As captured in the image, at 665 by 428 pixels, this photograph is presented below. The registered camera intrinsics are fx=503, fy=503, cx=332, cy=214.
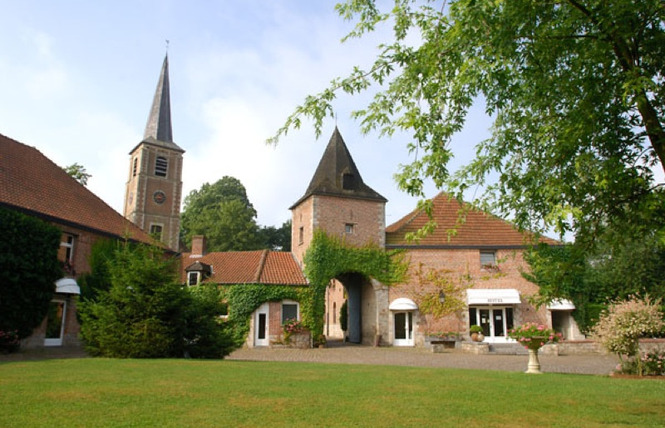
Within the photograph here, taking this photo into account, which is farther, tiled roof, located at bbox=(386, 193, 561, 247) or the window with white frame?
the window with white frame

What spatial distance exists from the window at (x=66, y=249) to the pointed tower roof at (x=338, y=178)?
12353 millimetres

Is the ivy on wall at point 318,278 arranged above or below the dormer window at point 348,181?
below

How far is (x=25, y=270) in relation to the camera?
1805 cm

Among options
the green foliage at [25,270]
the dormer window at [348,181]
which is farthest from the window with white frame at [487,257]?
the green foliage at [25,270]

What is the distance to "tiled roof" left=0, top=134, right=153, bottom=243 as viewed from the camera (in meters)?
19.7

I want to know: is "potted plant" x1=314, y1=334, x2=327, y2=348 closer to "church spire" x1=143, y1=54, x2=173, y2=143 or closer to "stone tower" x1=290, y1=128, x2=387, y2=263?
"stone tower" x1=290, y1=128, x2=387, y2=263

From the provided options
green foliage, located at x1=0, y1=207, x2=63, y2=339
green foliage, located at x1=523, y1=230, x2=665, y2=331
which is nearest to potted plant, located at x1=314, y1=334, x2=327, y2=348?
green foliage, located at x1=523, y1=230, x2=665, y2=331

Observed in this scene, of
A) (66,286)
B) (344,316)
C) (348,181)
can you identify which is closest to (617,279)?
(348,181)

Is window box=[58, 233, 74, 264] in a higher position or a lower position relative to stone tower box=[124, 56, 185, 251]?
lower

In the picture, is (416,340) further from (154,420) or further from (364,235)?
(154,420)

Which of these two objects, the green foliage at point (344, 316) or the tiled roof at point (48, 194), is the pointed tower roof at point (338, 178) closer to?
the green foliage at point (344, 316)

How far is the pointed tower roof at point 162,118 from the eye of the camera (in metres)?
48.8

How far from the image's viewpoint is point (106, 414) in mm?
6164

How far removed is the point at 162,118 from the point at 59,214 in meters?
31.4
